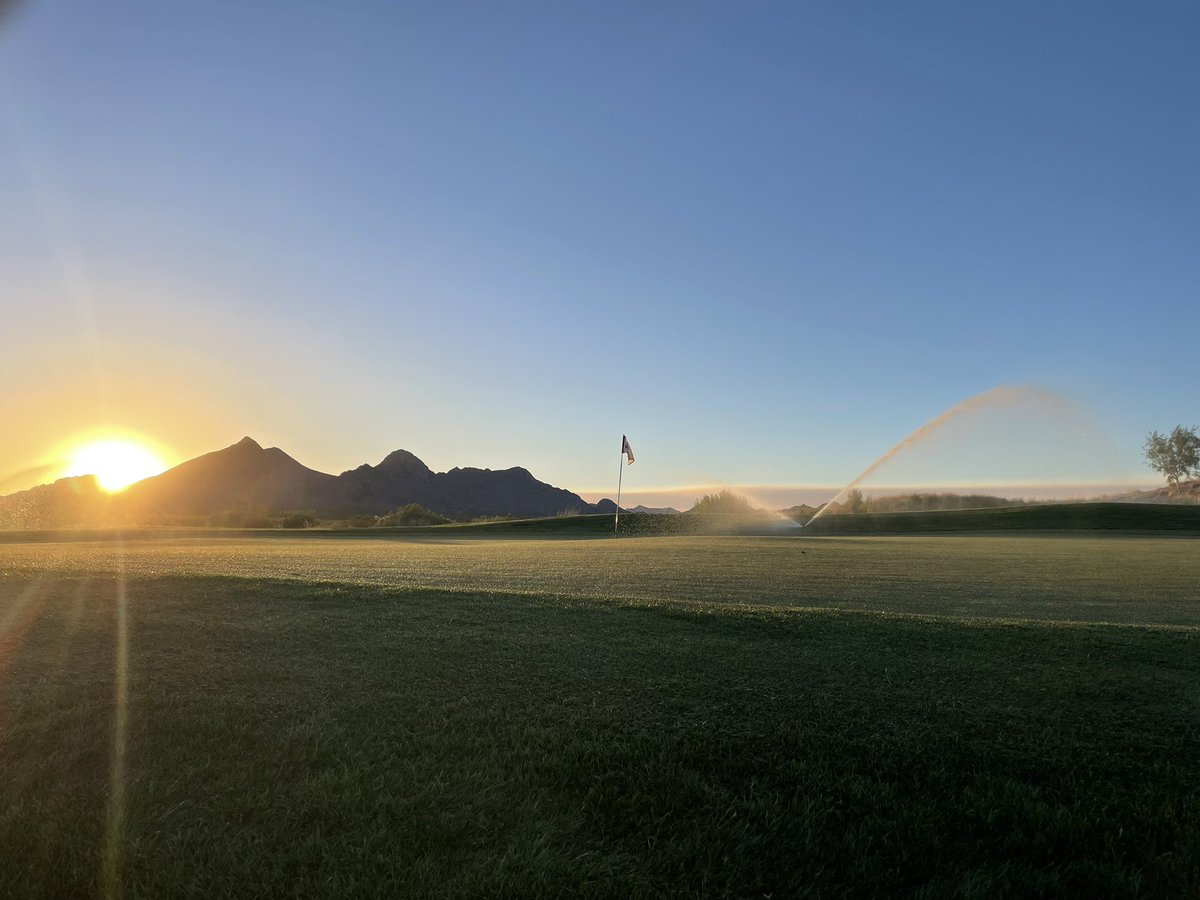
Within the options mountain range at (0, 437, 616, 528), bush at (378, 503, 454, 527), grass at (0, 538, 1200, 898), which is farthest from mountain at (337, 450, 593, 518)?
grass at (0, 538, 1200, 898)

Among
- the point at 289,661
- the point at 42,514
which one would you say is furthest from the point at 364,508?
the point at 289,661

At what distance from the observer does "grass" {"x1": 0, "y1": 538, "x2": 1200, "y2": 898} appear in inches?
120

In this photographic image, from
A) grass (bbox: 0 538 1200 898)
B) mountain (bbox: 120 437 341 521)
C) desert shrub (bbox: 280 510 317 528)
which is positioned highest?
mountain (bbox: 120 437 341 521)

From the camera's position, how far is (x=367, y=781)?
3.67 meters

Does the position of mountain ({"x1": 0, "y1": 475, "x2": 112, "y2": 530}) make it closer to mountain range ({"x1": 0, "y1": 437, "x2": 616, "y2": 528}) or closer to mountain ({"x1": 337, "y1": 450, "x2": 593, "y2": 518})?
mountain range ({"x1": 0, "y1": 437, "x2": 616, "y2": 528})

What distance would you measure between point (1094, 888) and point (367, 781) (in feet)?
11.5

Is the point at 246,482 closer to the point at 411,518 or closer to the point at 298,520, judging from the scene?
the point at 411,518

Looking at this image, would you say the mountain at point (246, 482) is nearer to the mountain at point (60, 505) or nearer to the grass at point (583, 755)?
the mountain at point (60, 505)

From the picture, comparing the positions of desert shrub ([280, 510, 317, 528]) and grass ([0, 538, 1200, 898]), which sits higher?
desert shrub ([280, 510, 317, 528])

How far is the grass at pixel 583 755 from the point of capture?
304 centimetres

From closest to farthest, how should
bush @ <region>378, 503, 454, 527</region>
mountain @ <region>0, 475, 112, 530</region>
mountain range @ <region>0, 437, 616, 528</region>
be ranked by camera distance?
mountain @ <region>0, 475, 112, 530</region> < bush @ <region>378, 503, 454, 527</region> < mountain range @ <region>0, 437, 616, 528</region>

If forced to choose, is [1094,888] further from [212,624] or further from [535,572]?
[535,572]

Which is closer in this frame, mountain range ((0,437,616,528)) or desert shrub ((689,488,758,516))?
desert shrub ((689,488,758,516))

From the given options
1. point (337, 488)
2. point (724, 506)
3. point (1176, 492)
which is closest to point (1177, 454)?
point (1176, 492)
